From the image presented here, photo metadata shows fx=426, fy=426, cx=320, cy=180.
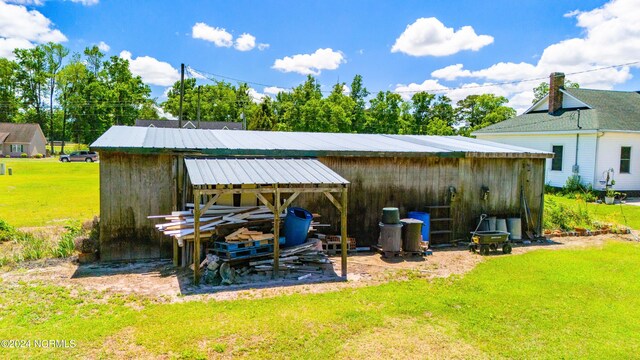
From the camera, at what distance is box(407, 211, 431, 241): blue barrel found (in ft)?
36.4

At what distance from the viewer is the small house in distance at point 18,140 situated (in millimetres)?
53344

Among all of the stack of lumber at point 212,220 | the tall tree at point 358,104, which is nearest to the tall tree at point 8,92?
the tall tree at point 358,104

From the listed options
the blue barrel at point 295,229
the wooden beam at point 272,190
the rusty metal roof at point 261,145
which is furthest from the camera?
the rusty metal roof at point 261,145

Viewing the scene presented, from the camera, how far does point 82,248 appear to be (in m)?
9.29

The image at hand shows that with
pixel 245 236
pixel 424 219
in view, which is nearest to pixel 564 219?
pixel 424 219

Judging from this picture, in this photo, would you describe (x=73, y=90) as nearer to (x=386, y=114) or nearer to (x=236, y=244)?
(x=386, y=114)

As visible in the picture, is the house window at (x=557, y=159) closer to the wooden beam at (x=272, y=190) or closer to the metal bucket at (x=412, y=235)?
the metal bucket at (x=412, y=235)

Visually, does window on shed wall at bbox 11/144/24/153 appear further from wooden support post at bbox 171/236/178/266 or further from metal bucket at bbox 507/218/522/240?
metal bucket at bbox 507/218/522/240

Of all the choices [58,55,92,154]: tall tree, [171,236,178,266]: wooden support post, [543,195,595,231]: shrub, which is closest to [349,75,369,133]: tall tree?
[543,195,595,231]: shrub

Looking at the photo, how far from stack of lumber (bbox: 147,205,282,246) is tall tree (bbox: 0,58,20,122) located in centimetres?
6838

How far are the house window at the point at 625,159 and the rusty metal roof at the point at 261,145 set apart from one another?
469 inches

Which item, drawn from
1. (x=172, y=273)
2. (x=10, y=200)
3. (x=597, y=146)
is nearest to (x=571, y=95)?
(x=597, y=146)

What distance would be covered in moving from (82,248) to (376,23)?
18731 millimetres

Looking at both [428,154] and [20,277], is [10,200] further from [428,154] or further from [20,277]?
[428,154]
